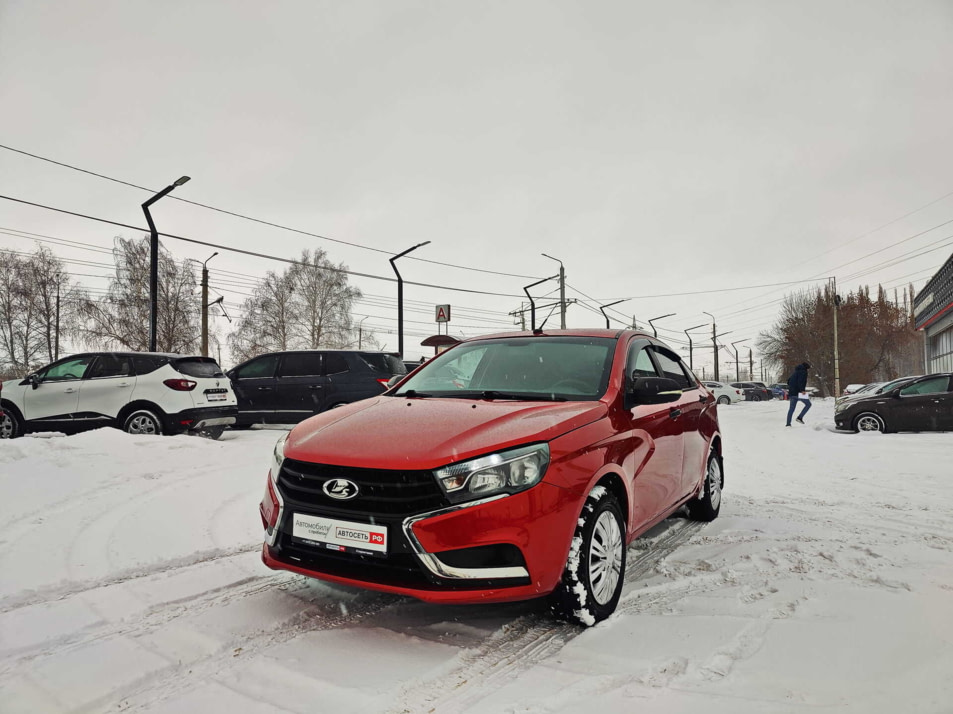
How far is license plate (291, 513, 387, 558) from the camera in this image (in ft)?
8.55

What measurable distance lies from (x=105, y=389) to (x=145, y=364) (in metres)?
0.70

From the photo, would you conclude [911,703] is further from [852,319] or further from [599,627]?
[852,319]

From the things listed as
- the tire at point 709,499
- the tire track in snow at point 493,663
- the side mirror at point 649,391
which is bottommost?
the tire track in snow at point 493,663

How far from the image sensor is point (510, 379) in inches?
153

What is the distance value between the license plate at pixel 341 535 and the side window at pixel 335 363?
896cm

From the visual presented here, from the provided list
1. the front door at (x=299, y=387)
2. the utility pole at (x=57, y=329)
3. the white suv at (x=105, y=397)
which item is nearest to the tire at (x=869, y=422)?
the front door at (x=299, y=387)

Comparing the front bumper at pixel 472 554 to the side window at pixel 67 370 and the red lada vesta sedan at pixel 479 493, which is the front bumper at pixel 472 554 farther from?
the side window at pixel 67 370

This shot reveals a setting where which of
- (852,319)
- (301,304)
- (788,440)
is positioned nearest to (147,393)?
(788,440)

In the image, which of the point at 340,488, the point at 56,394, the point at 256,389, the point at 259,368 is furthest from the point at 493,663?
the point at 259,368

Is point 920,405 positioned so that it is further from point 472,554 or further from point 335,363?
point 472,554

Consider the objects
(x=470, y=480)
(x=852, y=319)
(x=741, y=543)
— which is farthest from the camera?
(x=852, y=319)

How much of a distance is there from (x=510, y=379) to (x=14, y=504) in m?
4.38

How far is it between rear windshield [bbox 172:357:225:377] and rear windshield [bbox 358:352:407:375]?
258 cm

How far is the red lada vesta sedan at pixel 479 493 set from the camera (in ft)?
8.48
